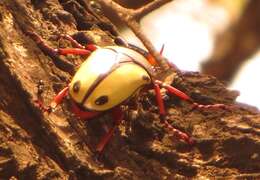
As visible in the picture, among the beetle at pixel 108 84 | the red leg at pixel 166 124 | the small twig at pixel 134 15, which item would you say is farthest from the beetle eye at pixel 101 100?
the small twig at pixel 134 15

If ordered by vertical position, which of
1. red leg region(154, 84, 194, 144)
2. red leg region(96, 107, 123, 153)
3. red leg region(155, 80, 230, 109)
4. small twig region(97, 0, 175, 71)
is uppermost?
small twig region(97, 0, 175, 71)

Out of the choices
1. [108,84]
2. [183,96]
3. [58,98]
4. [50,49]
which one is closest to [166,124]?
[183,96]

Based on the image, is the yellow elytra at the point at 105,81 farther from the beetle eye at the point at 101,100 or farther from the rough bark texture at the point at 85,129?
the rough bark texture at the point at 85,129

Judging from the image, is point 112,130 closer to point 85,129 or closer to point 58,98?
point 85,129

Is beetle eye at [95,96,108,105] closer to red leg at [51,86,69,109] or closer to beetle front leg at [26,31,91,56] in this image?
red leg at [51,86,69,109]

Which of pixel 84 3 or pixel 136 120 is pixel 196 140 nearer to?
pixel 136 120

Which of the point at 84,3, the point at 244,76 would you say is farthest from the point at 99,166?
the point at 244,76

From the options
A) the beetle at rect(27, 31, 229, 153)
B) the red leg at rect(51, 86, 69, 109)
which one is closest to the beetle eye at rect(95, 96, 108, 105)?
the beetle at rect(27, 31, 229, 153)
